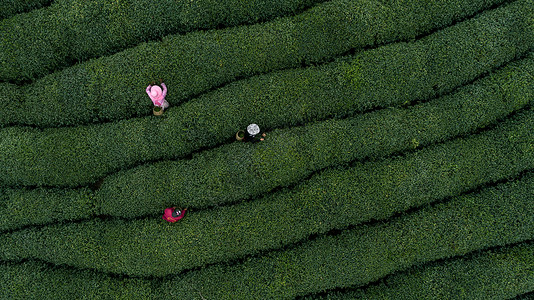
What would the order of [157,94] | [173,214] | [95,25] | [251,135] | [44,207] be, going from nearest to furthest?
[173,214] < [157,94] < [251,135] < [44,207] < [95,25]

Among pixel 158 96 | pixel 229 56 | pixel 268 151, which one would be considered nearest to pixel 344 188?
pixel 268 151

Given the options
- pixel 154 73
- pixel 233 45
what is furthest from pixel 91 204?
pixel 233 45

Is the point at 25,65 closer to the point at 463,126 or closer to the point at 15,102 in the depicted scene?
the point at 15,102

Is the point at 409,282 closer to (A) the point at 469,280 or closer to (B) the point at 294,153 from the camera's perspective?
(A) the point at 469,280

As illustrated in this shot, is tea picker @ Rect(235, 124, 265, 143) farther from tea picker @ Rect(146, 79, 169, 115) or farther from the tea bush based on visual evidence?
the tea bush

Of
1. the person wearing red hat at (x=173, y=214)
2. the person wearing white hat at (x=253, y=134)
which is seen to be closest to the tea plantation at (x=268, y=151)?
the person wearing red hat at (x=173, y=214)
